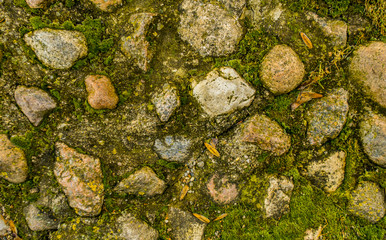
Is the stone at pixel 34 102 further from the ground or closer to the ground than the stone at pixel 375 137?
further from the ground

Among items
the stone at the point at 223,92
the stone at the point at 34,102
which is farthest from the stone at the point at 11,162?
the stone at the point at 223,92

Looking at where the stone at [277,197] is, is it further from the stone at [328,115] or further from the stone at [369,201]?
the stone at [369,201]

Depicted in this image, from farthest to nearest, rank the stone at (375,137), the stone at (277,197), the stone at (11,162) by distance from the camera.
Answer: the stone at (277,197)
the stone at (375,137)
the stone at (11,162)

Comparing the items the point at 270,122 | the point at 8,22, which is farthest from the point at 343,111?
the point at 8,22

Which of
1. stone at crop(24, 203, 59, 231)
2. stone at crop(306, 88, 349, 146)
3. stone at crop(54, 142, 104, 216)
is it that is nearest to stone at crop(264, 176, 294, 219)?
stone at crop(306, 88, 349, 146)

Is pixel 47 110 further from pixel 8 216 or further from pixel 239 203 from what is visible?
pixel 239 203
